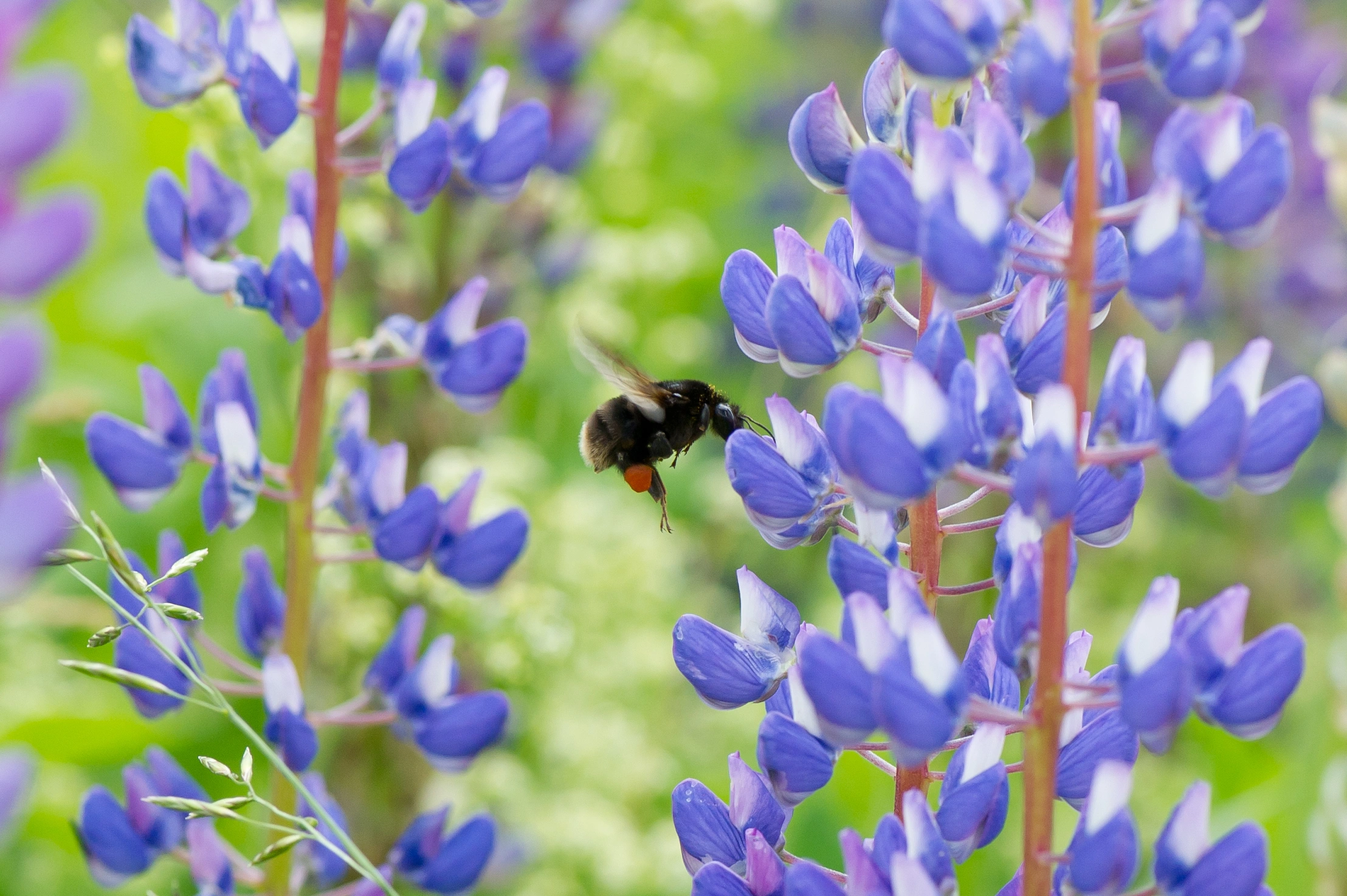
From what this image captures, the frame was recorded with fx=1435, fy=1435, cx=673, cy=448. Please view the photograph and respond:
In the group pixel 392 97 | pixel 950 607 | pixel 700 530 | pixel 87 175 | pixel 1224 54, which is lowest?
pixel 700 530

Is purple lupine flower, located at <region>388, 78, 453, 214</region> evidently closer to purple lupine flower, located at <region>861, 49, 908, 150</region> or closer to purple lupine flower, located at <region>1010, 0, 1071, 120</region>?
purple lupine flower, located at <region>861, 49, 908, 150</region>

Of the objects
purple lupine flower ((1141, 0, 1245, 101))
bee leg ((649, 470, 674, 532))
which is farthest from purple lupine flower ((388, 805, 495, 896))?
purple lupine flower ((1141, 0, 1245, 101))

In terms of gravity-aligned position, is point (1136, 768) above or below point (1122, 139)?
below

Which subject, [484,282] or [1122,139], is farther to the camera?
[1122,139]

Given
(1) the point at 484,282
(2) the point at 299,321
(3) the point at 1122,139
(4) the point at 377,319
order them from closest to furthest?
(2) the point at 299,321 < (1) the point at 484,282 < (4) the point at 377,319 < (3) the point at 1122,139

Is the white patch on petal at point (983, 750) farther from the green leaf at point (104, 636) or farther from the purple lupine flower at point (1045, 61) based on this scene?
the green leaf at point (104, 636)

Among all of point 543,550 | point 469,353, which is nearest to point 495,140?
point 469,353

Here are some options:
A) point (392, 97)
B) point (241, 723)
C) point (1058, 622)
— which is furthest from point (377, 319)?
point (1058, 622)

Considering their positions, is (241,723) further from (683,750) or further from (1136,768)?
(1136,768)
